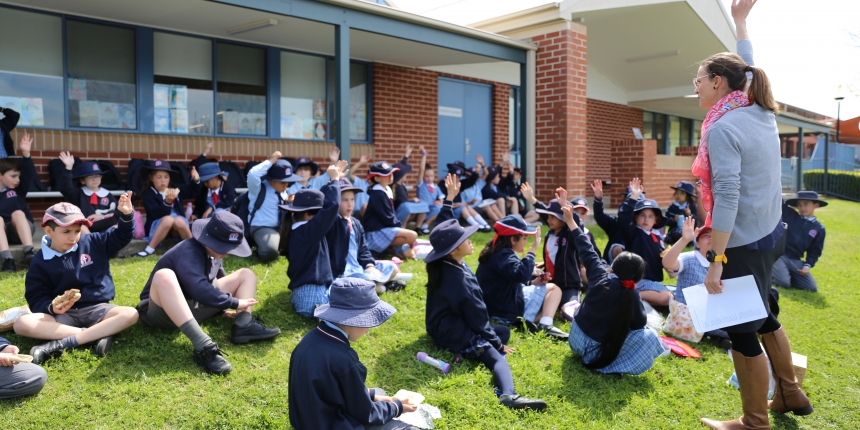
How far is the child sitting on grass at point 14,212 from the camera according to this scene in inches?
221

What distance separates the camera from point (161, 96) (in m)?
8.38

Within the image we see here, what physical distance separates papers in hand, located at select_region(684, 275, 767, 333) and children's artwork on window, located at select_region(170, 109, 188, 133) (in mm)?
7493

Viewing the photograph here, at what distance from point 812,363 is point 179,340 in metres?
4.92

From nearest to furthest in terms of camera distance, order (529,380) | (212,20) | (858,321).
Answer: (529,380) < (858,321) < (212,20)

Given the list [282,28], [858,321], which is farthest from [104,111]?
[858,321]

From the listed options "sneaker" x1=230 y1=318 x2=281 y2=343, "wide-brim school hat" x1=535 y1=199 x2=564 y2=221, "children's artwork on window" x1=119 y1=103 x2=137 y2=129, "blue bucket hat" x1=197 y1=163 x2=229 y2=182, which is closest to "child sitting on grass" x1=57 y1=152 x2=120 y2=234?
"blue bucket hat" x1=197 y1=163 x2=229 y2=182

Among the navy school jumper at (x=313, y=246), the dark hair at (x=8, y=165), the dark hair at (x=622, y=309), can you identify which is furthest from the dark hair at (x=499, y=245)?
the dark hair at (x=8, y=165)

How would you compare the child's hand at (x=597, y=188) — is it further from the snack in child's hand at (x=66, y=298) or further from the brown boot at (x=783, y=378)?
the snack in child's hand at (x=66, y=298)

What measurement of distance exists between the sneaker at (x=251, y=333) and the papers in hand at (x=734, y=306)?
2.88m

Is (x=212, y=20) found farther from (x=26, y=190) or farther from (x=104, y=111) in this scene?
(x=26, y=190)

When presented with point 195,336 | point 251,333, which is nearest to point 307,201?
point 251,333

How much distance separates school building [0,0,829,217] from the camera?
7410mm

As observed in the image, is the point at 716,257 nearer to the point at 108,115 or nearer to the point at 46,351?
the point at 46,351

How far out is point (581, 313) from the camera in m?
4.46
